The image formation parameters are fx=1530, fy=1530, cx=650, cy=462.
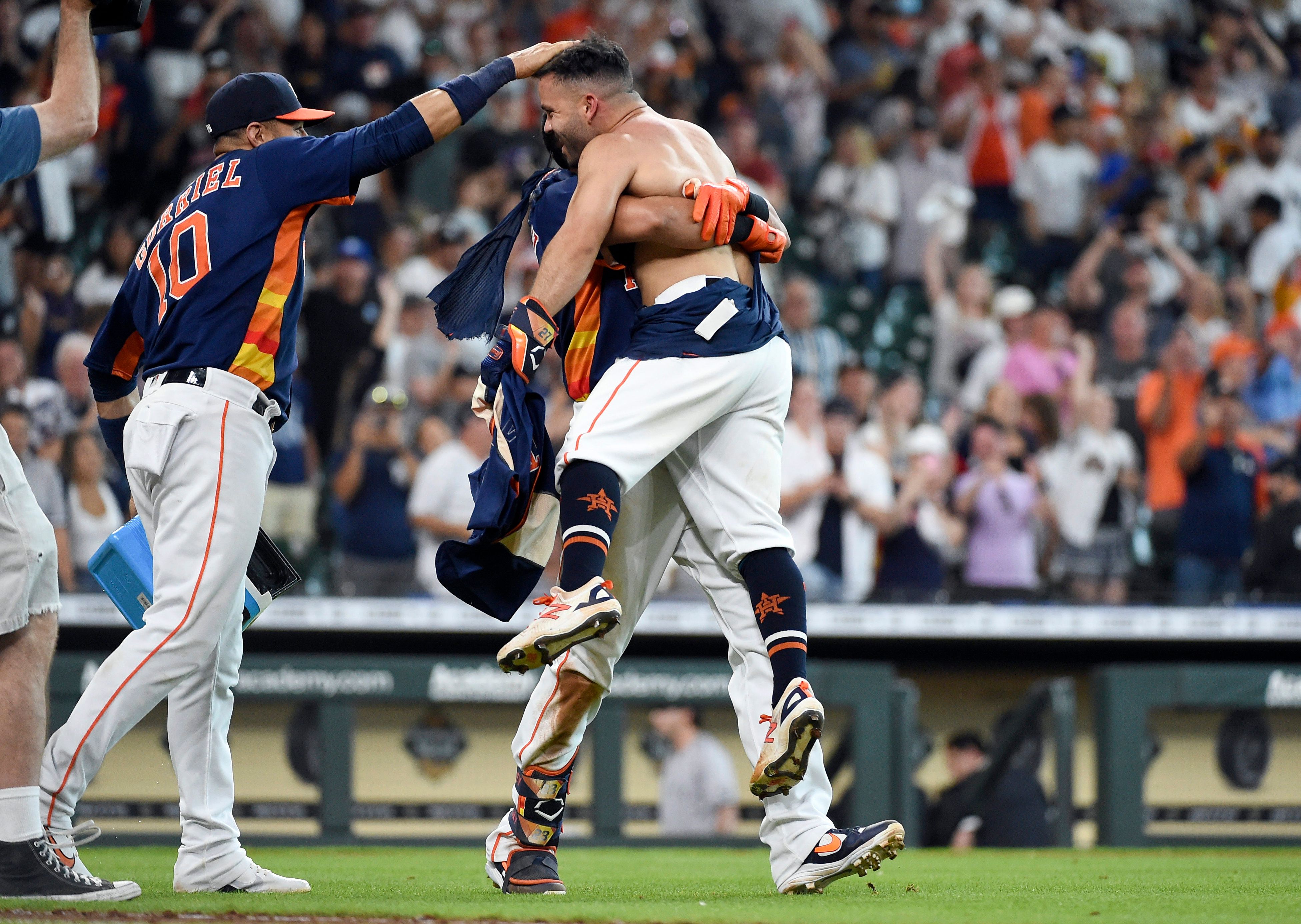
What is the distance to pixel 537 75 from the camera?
450cm

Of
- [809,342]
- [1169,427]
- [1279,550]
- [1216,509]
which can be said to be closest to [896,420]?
[809,342]

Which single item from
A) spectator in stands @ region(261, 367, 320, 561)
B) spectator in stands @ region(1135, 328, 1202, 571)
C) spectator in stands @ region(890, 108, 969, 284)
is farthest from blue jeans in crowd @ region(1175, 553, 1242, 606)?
spectator in stands @ region(261, 367, 320, 561)

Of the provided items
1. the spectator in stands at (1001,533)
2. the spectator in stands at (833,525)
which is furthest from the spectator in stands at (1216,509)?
the spectator in stands at (833,525)

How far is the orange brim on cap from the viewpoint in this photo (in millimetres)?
4445

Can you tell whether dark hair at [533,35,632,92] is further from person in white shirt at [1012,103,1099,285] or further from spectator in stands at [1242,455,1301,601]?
person in white shirt at [1012,103,1099,285]

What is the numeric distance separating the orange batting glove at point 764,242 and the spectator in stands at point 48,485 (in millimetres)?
5009

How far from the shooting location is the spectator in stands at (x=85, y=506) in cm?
819

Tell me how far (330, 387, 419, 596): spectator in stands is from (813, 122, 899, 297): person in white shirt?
4.64 meters

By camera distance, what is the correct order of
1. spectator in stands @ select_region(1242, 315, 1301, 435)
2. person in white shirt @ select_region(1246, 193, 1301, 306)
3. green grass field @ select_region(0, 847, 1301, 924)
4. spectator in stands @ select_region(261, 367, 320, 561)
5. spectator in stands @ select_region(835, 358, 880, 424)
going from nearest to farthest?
green grass field @ select_region(0, 847, 1301, 924)
spectator in stands @ select_region(261, 367, 320, 561)
spectator in stands @ select_region(835, 358, 880, 424)
spectator in stands @ select_region(1242, 315, 1301, 435)
person in white shirt @ select_region(1246, 193, 1301, 306)

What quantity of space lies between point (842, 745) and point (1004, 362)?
11.6 feet

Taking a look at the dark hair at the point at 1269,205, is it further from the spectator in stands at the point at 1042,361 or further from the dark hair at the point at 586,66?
the dark hair at the point at 586,66

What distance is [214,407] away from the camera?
4.12m

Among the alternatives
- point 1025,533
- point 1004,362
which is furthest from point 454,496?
point 1004,362

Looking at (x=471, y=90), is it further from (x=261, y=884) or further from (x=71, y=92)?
(x=261, y=884)
